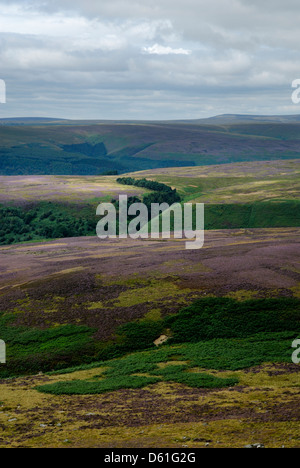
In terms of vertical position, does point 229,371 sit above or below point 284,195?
below

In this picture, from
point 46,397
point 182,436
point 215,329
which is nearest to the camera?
point 182,436

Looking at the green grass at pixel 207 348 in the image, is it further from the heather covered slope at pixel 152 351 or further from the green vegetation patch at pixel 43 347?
the green vegetation patch at pixel 43 347

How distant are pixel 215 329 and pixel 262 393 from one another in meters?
14.1

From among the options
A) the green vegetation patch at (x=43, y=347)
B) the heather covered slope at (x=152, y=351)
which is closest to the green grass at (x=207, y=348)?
the heather covered slope at (x=152, y=351)

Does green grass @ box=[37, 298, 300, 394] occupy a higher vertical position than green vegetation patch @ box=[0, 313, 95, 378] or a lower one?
higher

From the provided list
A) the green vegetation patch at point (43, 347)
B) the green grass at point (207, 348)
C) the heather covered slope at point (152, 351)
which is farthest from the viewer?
the green vegetation patch at point (43, 347)

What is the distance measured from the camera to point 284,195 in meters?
148

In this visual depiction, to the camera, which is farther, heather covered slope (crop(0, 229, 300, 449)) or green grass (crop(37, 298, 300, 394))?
green grass (crop(37, 298, 300, 394))

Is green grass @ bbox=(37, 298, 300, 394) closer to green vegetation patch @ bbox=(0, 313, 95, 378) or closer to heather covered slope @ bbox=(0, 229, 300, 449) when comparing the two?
heather covered slope @ bbox=(0, 229, 300, 449)

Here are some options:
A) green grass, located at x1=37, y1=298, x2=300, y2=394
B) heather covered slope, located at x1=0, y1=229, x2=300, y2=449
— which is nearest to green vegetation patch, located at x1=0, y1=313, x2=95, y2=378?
heather covered slope, located at x1=0, y1=229, x2=300, y2=449

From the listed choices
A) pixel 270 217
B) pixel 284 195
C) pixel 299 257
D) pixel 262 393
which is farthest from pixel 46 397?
pixel 284 195

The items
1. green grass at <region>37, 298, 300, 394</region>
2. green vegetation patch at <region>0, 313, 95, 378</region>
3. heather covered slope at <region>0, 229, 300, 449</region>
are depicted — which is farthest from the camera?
green vegetation patch at <region>0, 313, 95, 378</region>

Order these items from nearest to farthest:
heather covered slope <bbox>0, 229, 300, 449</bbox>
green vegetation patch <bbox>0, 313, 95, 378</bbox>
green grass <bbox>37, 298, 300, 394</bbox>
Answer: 1. heather covered slope <bbox>0, 229, 300, 449</bbox>
2. green grass <bbox>37, 298, 300, 394</bbox>
3. green vegetation patch <bbox>0, 313, 95, 378</bbox>
